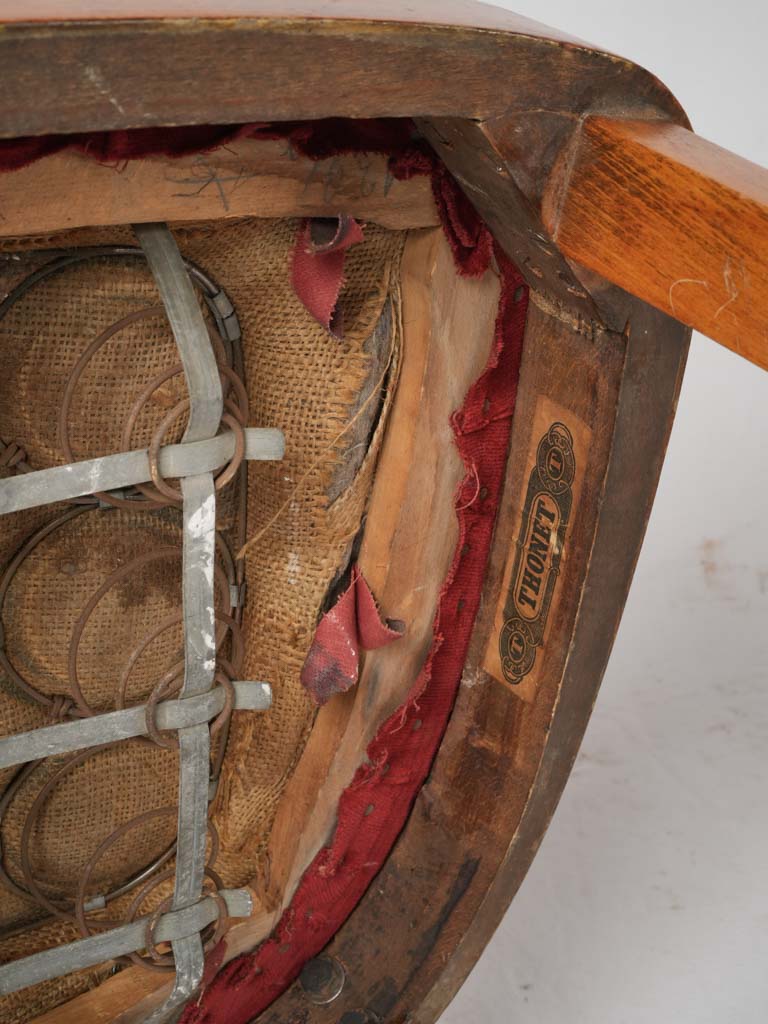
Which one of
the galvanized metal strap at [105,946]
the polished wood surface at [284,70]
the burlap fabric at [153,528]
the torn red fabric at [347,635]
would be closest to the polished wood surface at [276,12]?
the polished wood surface at [284,70]

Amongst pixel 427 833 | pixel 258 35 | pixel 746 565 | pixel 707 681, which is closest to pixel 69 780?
pixel 427 833

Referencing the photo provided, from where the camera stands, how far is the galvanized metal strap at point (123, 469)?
95 centimetres

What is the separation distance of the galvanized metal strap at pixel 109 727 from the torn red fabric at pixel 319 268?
0.31 metres

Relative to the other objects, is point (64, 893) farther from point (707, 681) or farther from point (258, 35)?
point (707, 681)

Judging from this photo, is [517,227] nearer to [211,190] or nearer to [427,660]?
[211,190]

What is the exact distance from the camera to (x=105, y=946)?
114 cm

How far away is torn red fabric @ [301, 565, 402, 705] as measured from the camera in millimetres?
1163

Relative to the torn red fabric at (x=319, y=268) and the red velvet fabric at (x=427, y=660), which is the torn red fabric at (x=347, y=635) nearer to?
the red velvet fabric at (x=427, y=660)

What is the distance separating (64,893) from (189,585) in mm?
370

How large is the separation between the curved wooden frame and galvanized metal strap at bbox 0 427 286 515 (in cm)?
22

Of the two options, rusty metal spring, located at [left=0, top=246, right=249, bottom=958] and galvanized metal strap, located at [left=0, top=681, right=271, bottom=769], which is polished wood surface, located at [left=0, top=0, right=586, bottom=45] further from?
galvanized metal strap, located at [left=0, top=681, right=271, bottom=769]

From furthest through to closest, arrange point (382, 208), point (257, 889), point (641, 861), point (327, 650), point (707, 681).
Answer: point (707, 681), point (641, 861), point (257, 889), point (327, 650), point (382, 208)

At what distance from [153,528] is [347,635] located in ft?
0.61

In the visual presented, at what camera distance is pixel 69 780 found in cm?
119
